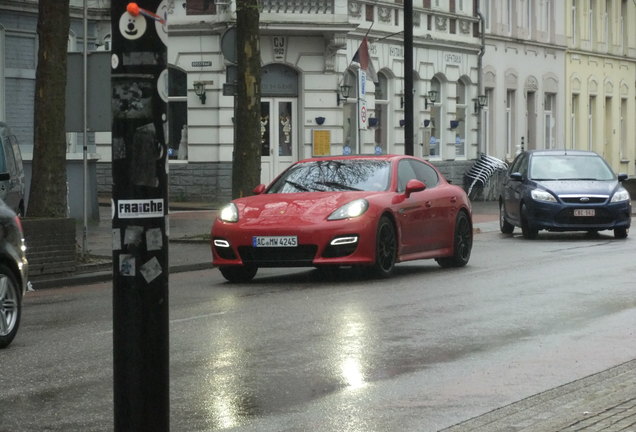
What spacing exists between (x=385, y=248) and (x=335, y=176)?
3.74ft

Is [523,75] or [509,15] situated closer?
[509,15]

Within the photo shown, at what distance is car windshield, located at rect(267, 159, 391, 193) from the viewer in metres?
18.0

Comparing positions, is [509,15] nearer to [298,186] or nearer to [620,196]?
[620,196]

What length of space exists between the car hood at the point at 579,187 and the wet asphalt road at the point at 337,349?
308 inches

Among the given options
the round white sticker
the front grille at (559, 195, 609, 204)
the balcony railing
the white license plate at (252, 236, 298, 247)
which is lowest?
the white license plate at (252, 236, 298, 247)

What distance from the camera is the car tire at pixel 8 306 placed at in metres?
11.5

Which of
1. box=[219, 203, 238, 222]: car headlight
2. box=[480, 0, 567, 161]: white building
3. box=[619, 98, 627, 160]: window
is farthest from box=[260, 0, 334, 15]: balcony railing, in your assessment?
→ box=[619, 98, 627, 160]: window

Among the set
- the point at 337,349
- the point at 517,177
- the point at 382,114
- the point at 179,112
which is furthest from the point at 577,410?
the point at 382,114

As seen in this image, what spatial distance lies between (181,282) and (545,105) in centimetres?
4174

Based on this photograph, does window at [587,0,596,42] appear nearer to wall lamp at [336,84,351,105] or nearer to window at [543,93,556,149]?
window at [543,93,556,149]

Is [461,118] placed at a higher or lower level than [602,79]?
lower

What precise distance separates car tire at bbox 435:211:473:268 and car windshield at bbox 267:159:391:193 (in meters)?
1.64

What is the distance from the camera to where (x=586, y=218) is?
26.1m

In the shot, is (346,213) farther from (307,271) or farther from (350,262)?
(307,271)
